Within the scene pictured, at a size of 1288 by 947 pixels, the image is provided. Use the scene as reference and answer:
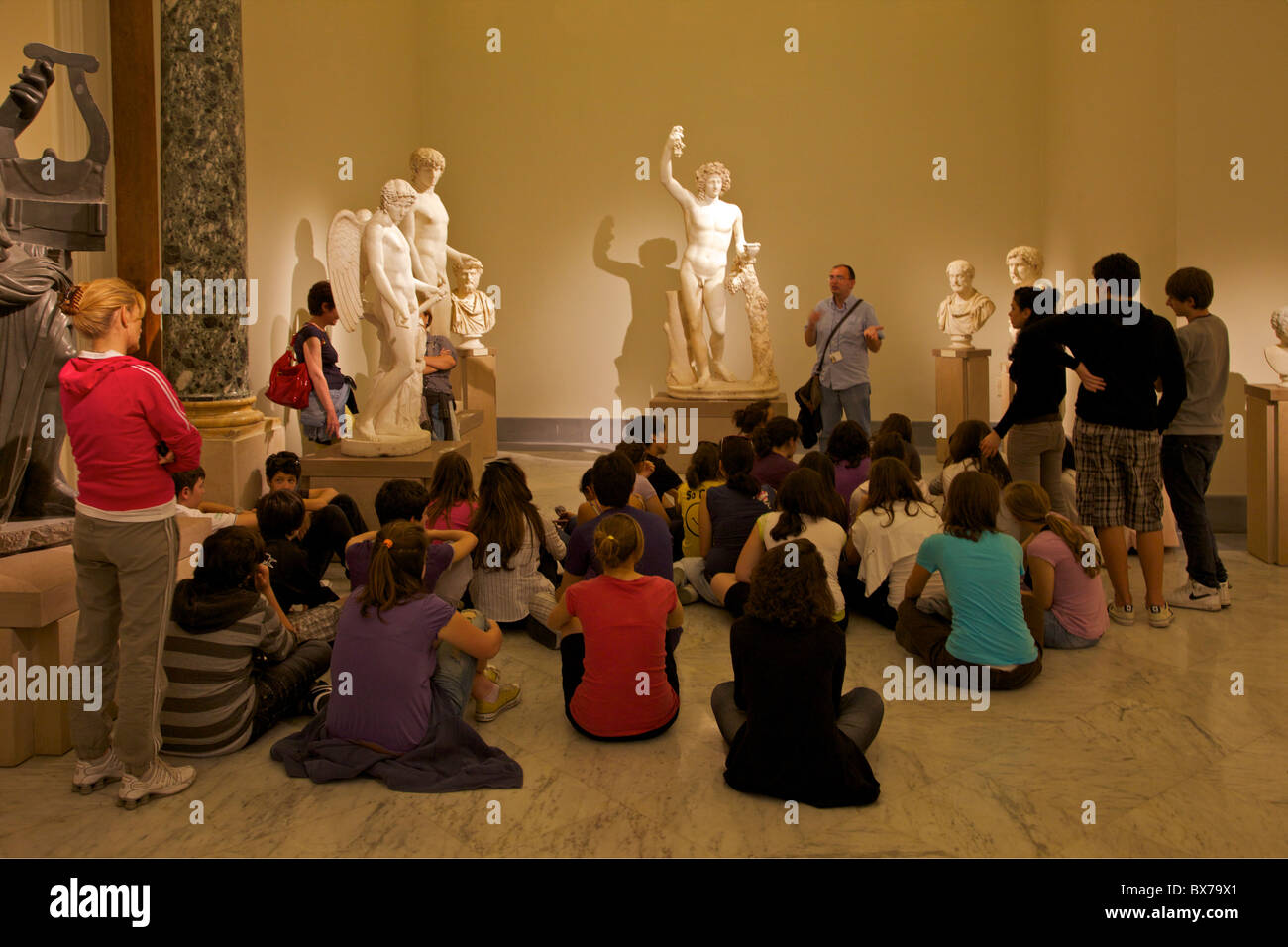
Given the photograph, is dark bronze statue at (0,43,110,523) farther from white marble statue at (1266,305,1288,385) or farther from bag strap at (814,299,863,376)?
white marble statue at (1266,305,1288,385)

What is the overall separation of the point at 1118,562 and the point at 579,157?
819 centimetres

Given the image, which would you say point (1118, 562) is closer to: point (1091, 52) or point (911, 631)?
point (911, 631)

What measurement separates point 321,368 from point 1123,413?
15.1 ft

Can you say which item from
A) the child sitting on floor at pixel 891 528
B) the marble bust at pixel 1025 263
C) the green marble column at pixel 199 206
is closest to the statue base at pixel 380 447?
the green marble column at pixel 199 206

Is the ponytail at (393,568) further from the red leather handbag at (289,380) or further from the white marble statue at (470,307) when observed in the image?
the white marble statue at (470,307)

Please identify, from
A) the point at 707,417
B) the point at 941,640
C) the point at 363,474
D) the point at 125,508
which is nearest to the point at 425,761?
the point at 125,508

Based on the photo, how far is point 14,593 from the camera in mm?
3977

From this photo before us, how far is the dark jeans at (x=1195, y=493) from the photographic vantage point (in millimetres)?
5887

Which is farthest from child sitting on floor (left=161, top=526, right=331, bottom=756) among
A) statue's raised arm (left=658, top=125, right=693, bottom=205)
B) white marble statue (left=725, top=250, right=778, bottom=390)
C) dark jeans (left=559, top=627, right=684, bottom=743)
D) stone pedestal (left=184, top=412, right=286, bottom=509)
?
white marble statue (left=725, top=250, right=778, bottom=390)

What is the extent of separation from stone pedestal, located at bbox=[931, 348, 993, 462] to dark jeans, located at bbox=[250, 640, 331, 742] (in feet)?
23.1

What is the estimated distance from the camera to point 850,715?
4.05 metres

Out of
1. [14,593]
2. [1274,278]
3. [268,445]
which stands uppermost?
[1274,278]

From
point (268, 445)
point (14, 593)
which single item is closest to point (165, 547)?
point (14, 593)

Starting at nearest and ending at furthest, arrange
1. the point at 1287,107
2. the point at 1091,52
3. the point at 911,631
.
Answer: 1. the point at 911,631
2. the point at 1287,107
3. the point at 1091,52
